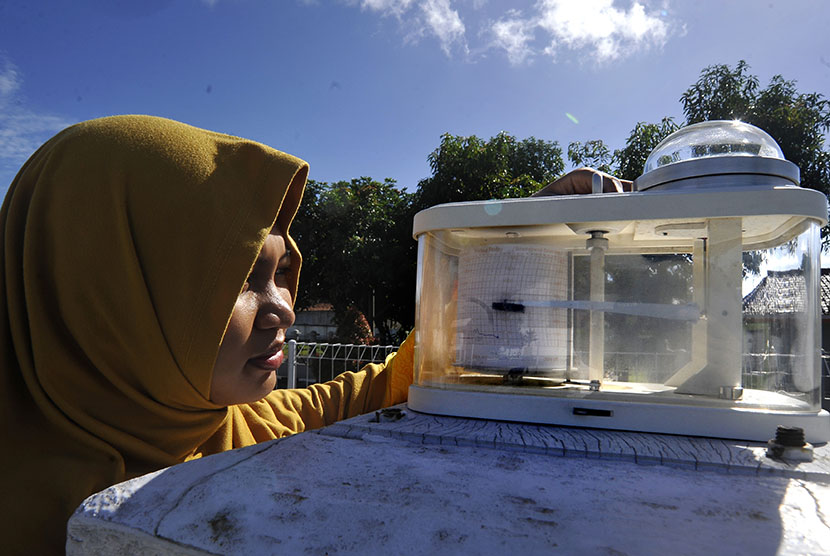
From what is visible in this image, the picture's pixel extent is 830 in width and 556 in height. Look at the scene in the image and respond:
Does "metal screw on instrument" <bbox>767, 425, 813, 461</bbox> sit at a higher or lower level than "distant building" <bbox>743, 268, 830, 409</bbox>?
lower

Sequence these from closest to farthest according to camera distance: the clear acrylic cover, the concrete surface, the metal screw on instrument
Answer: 1. the concrete surface
2. the metal screw on instrument
3. the clear acrylic cover

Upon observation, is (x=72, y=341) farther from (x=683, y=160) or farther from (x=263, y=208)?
(x=683, y=160)

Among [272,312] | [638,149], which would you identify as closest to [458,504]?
[272,312]

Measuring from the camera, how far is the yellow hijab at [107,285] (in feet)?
2.74

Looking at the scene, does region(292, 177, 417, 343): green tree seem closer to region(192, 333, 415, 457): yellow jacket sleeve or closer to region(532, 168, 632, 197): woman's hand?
region(192, 333, 415, 457): yellow jacket sleeve

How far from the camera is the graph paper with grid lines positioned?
4.01 ft

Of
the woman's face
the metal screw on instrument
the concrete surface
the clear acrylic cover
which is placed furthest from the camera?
the clear acrylic cover

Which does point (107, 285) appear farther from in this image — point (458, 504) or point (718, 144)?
point (718, 144)

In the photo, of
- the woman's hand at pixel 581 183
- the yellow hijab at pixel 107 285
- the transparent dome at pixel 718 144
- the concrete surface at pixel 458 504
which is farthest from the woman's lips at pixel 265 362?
the transparent dome at pixel 718 144

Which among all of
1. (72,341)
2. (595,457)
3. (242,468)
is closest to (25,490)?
(72,341)

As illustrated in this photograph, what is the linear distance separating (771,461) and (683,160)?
666mm

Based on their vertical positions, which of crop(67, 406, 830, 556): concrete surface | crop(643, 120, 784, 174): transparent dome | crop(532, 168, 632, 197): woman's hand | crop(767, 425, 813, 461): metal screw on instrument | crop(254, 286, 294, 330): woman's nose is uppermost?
crop(643, 120, 784, 174): transparent dome

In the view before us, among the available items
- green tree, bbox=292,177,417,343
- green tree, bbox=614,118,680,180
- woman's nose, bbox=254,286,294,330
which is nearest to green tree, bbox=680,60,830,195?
green tree, bbox=614,118,680,180

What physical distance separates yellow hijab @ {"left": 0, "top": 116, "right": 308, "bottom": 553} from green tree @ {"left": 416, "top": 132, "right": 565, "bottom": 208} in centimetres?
757
